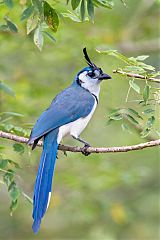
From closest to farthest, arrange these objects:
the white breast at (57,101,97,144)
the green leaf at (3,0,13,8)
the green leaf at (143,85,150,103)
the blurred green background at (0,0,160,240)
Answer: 1. the green leaf at (3,0,13,8)
2. the green leaf at (143,85,150,103)
3. the white breast at (57,101,97,144)
4. the blurred green background at (0,0,160,240)

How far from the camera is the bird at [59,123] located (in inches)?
141

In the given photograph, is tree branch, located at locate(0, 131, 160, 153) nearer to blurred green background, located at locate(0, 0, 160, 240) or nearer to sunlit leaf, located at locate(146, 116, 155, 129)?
sunlit leaf, located at locate(146, 116, 155, 129)

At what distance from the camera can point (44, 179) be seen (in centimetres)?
367

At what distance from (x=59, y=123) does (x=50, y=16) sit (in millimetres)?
885

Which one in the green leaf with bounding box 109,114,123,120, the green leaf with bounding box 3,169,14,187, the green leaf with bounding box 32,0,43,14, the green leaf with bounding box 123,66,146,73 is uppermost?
the green leaf with bounding box 32,0,43,14

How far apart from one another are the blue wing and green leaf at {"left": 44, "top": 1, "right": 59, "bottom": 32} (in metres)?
0.63

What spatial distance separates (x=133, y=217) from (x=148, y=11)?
6.34ft

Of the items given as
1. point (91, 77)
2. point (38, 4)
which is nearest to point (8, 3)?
point (38, 4)

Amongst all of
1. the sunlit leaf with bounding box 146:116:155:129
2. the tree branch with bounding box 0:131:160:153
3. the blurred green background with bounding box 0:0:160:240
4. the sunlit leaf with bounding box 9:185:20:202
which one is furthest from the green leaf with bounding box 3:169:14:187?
the blurred green background with bounding box 0:0:160:240

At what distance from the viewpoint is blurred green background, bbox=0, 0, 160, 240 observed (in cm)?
540

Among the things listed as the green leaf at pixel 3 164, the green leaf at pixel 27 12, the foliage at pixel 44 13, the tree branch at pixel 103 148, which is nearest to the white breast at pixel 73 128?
the tree branch at pixel 103 148

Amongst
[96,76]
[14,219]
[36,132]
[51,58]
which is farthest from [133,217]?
[36,132]

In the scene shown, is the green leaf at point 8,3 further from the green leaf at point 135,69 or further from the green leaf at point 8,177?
the green leaf at point 8,177

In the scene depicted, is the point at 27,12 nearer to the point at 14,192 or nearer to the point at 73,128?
the point at 14,192
